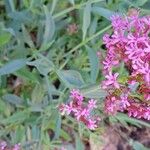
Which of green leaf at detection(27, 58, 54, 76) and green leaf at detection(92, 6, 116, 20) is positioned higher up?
green leaf at detection(92, 6, 116, 20)

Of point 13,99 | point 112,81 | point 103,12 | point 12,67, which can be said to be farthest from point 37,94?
point 112,81

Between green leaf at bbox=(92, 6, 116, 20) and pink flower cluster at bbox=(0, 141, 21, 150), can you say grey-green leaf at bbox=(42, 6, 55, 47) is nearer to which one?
green leaf at bbox=(92, 6, 116, 20)

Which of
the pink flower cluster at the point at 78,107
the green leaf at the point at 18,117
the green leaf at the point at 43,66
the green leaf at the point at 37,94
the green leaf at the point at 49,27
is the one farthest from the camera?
the green leaf at the point at 37,94

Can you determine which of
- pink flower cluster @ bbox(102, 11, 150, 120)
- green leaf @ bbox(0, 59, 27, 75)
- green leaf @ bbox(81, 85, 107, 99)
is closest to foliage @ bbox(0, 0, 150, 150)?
green leaf @ bbox(0, 59, 27, 75)

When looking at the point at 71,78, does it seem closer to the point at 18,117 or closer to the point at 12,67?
the point at 12,67

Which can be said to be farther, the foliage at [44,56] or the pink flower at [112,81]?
the foliage at [44,56]

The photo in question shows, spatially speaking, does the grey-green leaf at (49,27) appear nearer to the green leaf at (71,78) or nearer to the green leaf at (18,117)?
the green leaf at (71,78)

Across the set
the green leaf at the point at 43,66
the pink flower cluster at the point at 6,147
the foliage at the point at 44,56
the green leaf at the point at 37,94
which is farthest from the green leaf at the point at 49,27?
the pink flower cluster at the point at 6,147
